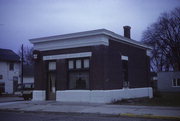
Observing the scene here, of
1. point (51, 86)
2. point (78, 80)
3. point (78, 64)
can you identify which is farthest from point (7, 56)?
point (78, 80)

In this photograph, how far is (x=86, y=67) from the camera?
62.3 feet

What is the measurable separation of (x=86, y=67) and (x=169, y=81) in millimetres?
28372

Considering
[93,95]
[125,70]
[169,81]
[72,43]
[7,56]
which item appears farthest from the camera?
[7,56]

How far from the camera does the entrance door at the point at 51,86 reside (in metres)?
20.8

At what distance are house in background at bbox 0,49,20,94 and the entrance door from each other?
24.8 meters

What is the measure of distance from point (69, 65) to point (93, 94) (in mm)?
3376

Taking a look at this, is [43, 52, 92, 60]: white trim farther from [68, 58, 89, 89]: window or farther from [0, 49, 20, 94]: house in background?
[0, 49, 20, 94]: house in background

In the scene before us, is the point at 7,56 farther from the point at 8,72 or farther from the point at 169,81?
the point at 169,81

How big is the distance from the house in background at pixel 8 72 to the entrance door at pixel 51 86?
2481cm

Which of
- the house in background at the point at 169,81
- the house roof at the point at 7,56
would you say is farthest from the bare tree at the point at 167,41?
the house roof at the point at 7,56

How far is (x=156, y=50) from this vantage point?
49531mm

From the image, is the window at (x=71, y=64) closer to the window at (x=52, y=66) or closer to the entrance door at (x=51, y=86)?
the window at (x=52, y=66)

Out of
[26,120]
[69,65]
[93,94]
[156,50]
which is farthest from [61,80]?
[156,50]

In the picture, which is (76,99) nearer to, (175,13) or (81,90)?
(81,90)
